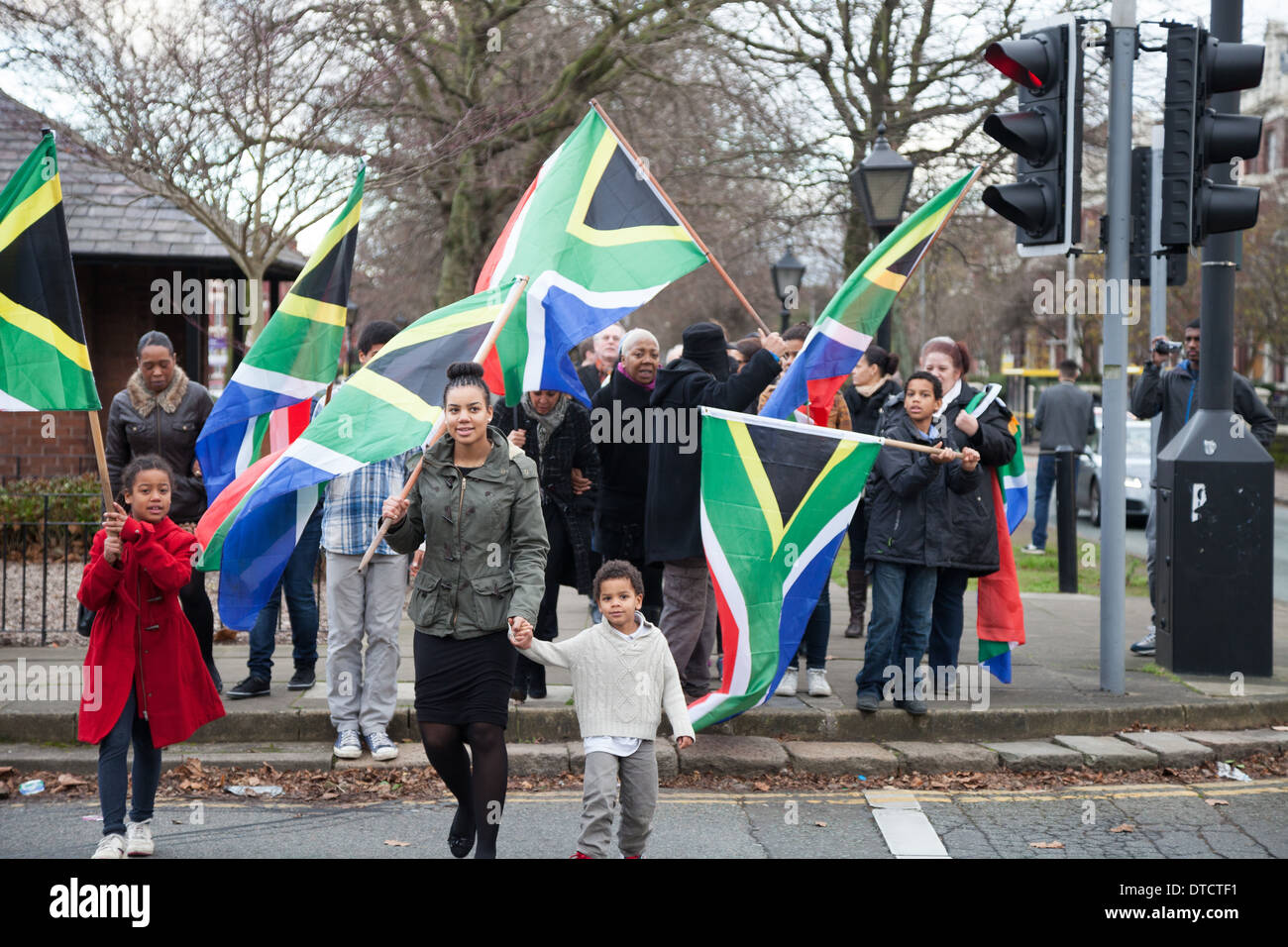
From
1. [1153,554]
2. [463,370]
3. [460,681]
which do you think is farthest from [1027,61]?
[460,681]

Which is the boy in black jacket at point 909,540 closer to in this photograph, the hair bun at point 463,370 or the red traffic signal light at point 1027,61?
the red traffic signal light at point 1027,61

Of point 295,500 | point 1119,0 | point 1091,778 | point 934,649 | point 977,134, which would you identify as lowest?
point 1091,778

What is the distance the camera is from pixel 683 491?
6.88 meters

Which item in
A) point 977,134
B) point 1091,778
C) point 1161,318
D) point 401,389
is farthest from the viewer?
Result: point 977,134

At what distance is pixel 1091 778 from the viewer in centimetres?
652

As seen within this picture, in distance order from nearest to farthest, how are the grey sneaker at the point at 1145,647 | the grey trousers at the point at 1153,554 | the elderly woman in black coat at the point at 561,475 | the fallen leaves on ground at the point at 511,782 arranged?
the fallen leaves on ground at the point at 511,782 < the elderly woman in black coat at the point at 561,475 < the grey trousers at the point at 1153,554 < the grey sneaker at the point at 1145,647

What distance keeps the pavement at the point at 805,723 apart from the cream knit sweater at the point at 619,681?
5.56 ft

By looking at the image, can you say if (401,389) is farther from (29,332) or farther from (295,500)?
(29,332)

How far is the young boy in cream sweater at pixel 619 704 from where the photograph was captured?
476 centimetres

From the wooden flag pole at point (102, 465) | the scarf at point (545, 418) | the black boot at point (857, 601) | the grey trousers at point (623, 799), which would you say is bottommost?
the grey trousers at point (623, 799)

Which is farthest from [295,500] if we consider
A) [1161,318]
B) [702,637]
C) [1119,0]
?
[1161,318]

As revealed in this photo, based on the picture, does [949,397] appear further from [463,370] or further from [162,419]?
[162,419]

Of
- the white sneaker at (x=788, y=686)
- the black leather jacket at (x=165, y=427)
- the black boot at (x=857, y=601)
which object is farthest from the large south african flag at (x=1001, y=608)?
the black leather jacket at (x=165, y=427)

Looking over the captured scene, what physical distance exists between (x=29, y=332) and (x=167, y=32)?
658 centimetres
